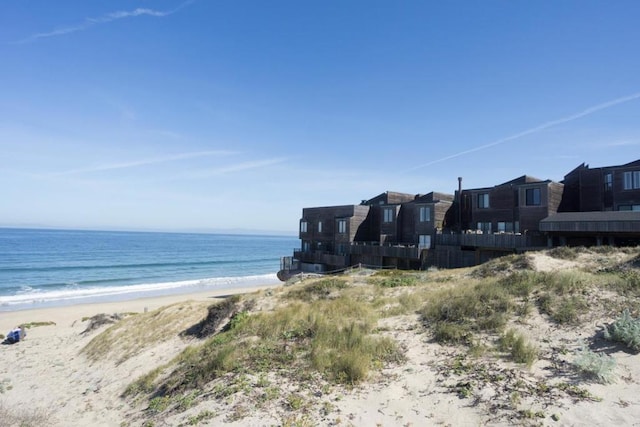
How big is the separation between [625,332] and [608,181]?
28171 mm

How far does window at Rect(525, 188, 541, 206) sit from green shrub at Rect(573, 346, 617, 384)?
83.7 ft

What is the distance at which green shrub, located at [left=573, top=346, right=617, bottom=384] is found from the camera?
22.2ft

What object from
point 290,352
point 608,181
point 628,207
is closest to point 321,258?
point 608,181

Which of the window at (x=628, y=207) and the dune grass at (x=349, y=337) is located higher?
the window at (x=628, y=207)

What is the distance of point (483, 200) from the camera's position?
3412 cm

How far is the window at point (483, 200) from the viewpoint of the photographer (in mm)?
33812

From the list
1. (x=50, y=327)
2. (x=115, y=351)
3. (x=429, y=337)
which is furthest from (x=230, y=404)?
(x=50, y=327)

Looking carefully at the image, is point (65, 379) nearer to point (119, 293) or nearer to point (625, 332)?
point (625, 332)

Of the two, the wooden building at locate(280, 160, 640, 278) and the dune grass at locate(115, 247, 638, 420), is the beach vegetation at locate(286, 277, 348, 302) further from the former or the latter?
the wooden building at locate(280, 160, 640, 278)

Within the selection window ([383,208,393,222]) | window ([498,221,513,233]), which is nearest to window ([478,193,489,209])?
window ([498,221,513,233])

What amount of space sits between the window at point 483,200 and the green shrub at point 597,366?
2832 centimetres

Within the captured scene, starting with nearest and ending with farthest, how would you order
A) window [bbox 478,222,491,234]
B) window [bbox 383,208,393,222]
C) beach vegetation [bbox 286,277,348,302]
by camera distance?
beach vegetation [bbox 286,277,348,302] < window [bbox 478,222,491,234] < window [bbox 383,208,393,222]

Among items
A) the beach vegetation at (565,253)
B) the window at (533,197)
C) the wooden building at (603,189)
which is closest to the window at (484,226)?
the window at (533,197)

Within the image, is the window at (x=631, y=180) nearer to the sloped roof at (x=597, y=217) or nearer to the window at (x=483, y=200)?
the sloped roof at (x=597, y=217)
